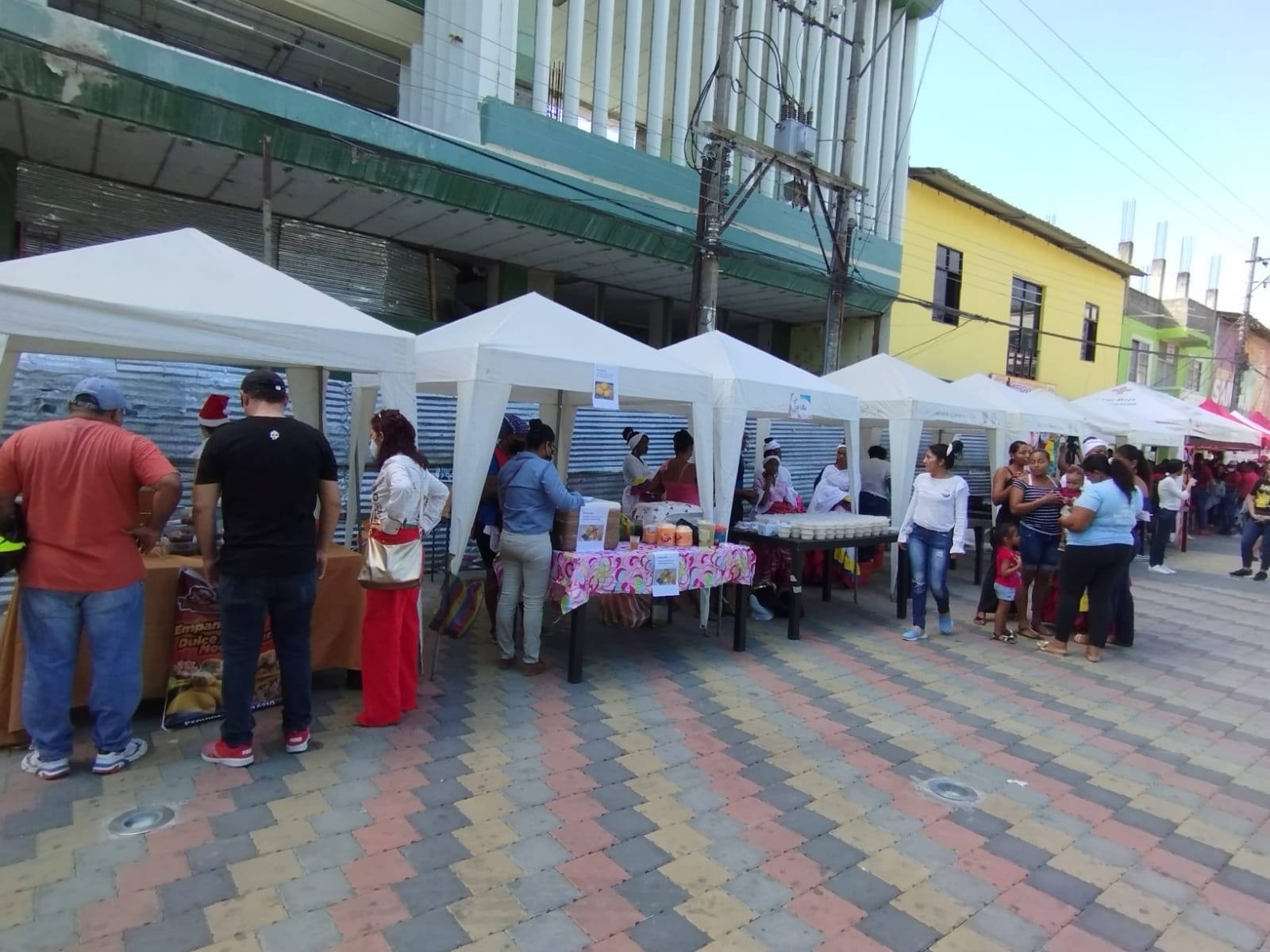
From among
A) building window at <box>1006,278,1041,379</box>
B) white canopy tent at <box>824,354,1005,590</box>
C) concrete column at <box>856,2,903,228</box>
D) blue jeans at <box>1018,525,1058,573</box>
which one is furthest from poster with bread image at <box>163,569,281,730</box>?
building window at <box>1006,278,1041,379</box>

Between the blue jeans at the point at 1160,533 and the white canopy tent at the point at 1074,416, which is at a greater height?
the white canopy tent at the point at 1074,416

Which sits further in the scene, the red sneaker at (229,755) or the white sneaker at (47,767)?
the red sneaker at (229,755)

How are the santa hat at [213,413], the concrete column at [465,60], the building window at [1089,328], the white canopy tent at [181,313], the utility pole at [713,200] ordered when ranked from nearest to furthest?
the white canopy tent at [181,313], the santa hat at [213,413], the utility pole at [713,200], the concrete column at [465,60], the building window at [1089,328]

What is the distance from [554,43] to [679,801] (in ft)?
39.7

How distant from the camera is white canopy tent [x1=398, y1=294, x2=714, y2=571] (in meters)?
4.61

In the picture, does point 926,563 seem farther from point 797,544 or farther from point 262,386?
point 262,386

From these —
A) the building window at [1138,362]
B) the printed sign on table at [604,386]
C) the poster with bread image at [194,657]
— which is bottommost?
the poster with bread image at [194,657]

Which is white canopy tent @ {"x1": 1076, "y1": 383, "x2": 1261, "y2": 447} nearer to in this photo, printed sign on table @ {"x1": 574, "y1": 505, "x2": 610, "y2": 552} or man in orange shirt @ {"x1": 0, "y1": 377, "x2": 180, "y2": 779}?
printed sign on table @ {"x1": 574, "y1": 505, "x2": 610, "y2": 552}

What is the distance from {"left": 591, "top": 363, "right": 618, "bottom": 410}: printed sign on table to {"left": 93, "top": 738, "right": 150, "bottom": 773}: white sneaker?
10.3 feet

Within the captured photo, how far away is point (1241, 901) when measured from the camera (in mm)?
2869

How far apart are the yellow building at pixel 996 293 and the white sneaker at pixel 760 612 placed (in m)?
10.2

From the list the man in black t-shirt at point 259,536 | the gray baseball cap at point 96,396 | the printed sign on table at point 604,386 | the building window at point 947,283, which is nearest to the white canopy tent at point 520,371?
the printed sign on table at point 604,386

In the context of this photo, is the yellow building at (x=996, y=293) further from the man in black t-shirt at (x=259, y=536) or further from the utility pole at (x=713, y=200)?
the man in black t-shirt at (x=259, y=536)

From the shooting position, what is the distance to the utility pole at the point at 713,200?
918 centimetres
